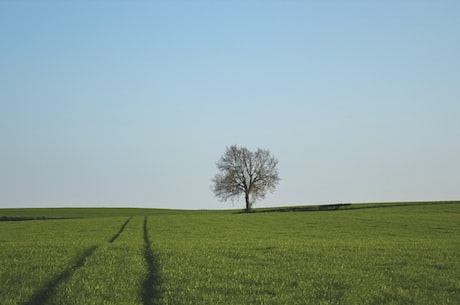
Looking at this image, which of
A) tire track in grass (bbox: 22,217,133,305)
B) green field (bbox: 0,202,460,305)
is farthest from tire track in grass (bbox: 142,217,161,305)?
tire track in grass (bbox: 22,217,133,305)

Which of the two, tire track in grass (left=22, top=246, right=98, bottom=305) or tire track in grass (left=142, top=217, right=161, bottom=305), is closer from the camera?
tire track in grass (left=142, top=217, right=161, bottom=305)

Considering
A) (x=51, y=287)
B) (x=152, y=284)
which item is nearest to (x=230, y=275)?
(x=152, y=284)

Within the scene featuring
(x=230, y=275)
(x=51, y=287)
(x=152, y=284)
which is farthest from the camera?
(x=230, y=275)

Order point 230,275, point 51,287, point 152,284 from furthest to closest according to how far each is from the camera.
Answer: point 230,275 < point 152,284 < point 51,287

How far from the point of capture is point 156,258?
23.4 m

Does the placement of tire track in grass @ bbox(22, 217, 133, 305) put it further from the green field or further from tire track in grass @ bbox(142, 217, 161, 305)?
tire track in grass @ bbox(142, 217, 161, 305)

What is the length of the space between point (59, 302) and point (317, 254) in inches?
559

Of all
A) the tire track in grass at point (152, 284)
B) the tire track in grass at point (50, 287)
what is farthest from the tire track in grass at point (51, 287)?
the tire track in grass at point (152, 284)

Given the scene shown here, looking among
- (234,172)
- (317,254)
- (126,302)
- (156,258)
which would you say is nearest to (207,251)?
(156,258)

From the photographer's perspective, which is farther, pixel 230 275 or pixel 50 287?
pixel 230 275

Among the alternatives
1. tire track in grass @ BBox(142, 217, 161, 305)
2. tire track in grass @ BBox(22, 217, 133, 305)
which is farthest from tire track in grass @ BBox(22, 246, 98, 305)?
tire track in grass @ BBox(142, 217, 161, 305)

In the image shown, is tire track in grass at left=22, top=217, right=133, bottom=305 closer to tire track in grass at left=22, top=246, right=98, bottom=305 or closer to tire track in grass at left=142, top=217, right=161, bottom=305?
tire track in grass at left=22, top=246, right=98, bottom=305

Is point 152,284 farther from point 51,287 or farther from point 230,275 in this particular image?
point 51,287

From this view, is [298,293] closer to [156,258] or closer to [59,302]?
[59,302]
